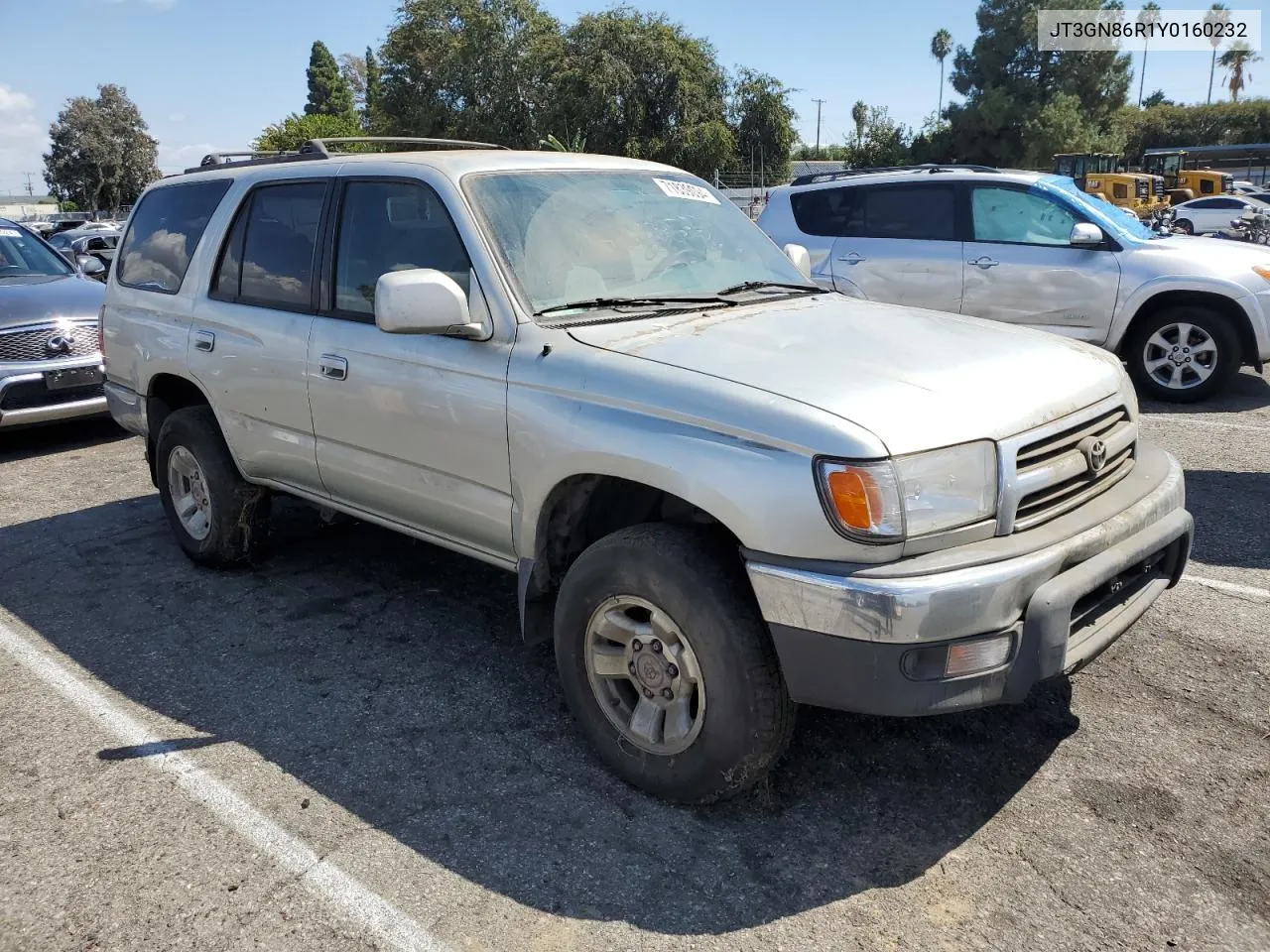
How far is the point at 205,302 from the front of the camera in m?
4.81

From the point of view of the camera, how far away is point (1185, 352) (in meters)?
8.08

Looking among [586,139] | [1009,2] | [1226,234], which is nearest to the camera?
[1226,234]

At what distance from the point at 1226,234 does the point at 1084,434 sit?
2499 cm

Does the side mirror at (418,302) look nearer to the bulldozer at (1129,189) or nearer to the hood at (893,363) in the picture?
the hood at (893,363)

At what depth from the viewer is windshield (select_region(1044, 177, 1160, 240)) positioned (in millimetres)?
8164

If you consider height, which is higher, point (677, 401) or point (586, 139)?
point (586, 139)

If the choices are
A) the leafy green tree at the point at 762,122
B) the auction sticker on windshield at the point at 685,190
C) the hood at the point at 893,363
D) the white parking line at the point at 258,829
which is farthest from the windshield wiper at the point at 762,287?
the leafy green tree at the point at 762,122

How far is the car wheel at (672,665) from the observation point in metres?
2.78

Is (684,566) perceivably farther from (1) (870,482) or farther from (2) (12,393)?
(2) (12,393)

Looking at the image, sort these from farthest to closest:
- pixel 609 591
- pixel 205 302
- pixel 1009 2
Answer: pixel 1009 2 < pixel 205 302 < pixel 609 591

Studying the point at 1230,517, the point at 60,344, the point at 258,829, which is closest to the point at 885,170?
the point at 1230,517

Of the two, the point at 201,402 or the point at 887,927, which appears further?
the point at 201,402

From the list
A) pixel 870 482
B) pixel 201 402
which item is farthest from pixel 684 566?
pixel 201 402

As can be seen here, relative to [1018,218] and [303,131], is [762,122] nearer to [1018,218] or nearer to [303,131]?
[303,131]
